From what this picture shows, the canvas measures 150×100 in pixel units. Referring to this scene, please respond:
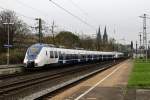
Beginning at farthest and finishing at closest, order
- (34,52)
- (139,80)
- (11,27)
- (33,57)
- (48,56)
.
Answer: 1. (11,27)
2. (48,56)
3. (34,52)
4. (33,57)
5. (139,80)

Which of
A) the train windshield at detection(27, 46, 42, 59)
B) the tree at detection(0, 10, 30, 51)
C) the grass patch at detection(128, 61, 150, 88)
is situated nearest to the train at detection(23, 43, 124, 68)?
the train windshield at detection(27, 46, 42, 59)

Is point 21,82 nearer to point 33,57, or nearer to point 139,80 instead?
point 139,80

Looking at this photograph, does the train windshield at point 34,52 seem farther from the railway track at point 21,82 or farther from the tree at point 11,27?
the tree at point 11,27

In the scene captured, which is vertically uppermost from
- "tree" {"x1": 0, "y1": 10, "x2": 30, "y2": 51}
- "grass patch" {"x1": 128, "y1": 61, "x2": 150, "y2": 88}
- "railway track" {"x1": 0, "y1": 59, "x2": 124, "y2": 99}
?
"tree" {"x1": 0, "y1": 10, "x2": 30, "y2": 51}

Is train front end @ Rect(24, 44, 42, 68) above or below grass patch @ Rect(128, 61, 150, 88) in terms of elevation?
above

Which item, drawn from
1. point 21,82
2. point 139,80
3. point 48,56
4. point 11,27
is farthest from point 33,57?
point 11,27

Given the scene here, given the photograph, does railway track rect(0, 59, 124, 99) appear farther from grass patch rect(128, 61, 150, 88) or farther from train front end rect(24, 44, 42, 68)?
train front end rect(24, 44, 42, 68)

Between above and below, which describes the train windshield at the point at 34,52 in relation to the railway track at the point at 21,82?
above

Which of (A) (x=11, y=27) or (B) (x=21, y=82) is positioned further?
(A) (x=11, y=27)

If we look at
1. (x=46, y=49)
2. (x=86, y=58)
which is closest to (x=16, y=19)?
(x=86, y=58)

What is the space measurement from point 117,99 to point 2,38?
63.2 metres

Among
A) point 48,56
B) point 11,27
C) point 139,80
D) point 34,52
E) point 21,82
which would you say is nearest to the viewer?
point 139,80

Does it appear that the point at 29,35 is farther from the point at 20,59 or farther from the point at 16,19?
the point at 20,59

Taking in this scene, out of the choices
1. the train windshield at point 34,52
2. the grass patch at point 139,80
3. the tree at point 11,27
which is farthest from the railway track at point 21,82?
the tree at point 11,27
